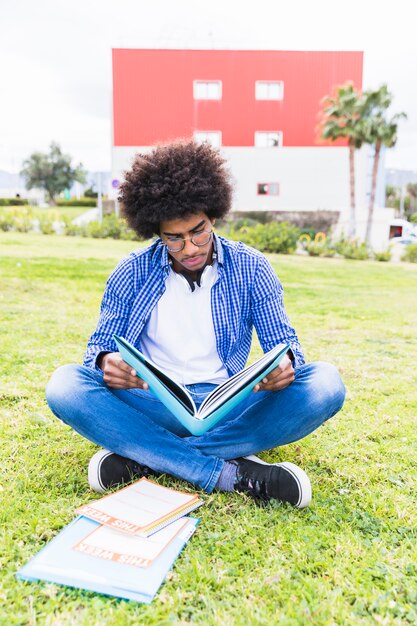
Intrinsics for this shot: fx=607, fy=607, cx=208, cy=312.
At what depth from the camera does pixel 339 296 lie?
8758 millimetres

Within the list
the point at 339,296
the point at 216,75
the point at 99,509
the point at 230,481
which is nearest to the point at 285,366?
the point at 230,481

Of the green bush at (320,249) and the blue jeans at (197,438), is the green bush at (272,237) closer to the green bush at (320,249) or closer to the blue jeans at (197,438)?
the green bush at (320,249)

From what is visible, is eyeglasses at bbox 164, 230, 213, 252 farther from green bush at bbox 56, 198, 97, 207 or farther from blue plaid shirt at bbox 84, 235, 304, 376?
green bush at bbox 56, 198, 97, 207

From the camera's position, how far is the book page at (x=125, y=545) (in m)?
1.84

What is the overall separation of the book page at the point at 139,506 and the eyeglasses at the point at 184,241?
3.13 ft

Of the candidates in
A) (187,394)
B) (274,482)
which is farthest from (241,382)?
(274,482)

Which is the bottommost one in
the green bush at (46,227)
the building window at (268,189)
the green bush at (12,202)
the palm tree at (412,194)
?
the green bush at (46,227)

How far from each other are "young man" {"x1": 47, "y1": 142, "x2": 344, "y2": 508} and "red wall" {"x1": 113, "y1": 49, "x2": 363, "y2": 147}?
877 inches

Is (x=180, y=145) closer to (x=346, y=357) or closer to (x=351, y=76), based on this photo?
(x=346, y=357)

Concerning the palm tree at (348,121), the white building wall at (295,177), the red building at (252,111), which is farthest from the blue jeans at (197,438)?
the white building wall at (295,177)

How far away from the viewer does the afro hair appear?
255 centimetres

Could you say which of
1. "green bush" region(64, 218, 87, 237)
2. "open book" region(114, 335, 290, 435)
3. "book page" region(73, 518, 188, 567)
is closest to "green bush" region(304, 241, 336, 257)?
"green bush" region(64, 218, 87, 237)

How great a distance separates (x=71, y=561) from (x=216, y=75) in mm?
25095

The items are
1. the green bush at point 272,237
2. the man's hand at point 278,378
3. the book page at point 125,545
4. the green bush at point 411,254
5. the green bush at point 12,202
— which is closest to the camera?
the book page at point 125,545
